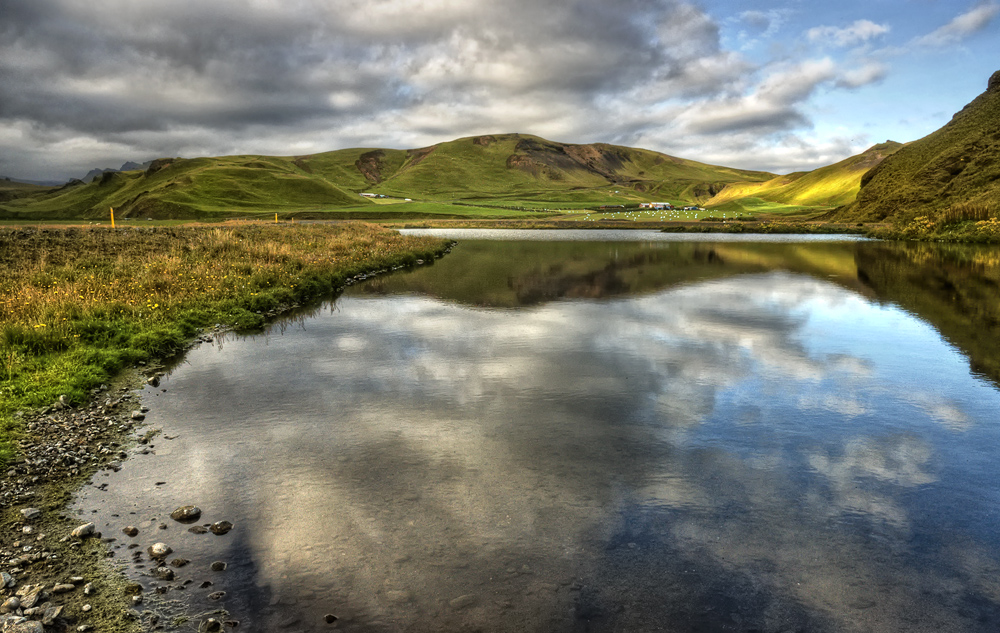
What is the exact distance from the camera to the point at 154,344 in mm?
17000

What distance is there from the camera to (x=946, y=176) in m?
94.4

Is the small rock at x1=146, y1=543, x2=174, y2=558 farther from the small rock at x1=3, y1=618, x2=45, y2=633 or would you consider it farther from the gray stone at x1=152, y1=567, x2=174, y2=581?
the small rock at x1=3, y1=618, x2=45, y2=633

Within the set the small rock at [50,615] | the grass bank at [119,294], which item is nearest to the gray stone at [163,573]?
the small rock at [50,615]

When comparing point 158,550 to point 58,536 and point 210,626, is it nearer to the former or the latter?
point 58,536

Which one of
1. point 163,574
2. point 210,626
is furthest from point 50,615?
point 210,626

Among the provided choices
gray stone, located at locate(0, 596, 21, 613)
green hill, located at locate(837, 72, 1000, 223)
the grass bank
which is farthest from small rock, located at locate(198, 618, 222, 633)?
green hill, located at locate(837, 72, 1000, 223)

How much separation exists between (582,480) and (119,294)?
64.8 feet

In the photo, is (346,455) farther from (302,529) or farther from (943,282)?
(943,282)

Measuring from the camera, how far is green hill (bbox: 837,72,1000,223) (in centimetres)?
8115

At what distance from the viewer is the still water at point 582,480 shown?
6426 millimetres

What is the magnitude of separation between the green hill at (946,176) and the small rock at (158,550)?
89851mm

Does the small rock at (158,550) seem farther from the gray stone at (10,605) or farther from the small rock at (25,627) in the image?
the small rock at (25,627)

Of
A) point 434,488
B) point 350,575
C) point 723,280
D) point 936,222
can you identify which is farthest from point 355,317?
point 936,222

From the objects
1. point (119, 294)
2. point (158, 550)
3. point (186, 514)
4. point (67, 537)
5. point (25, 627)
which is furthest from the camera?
point (119, 294)
